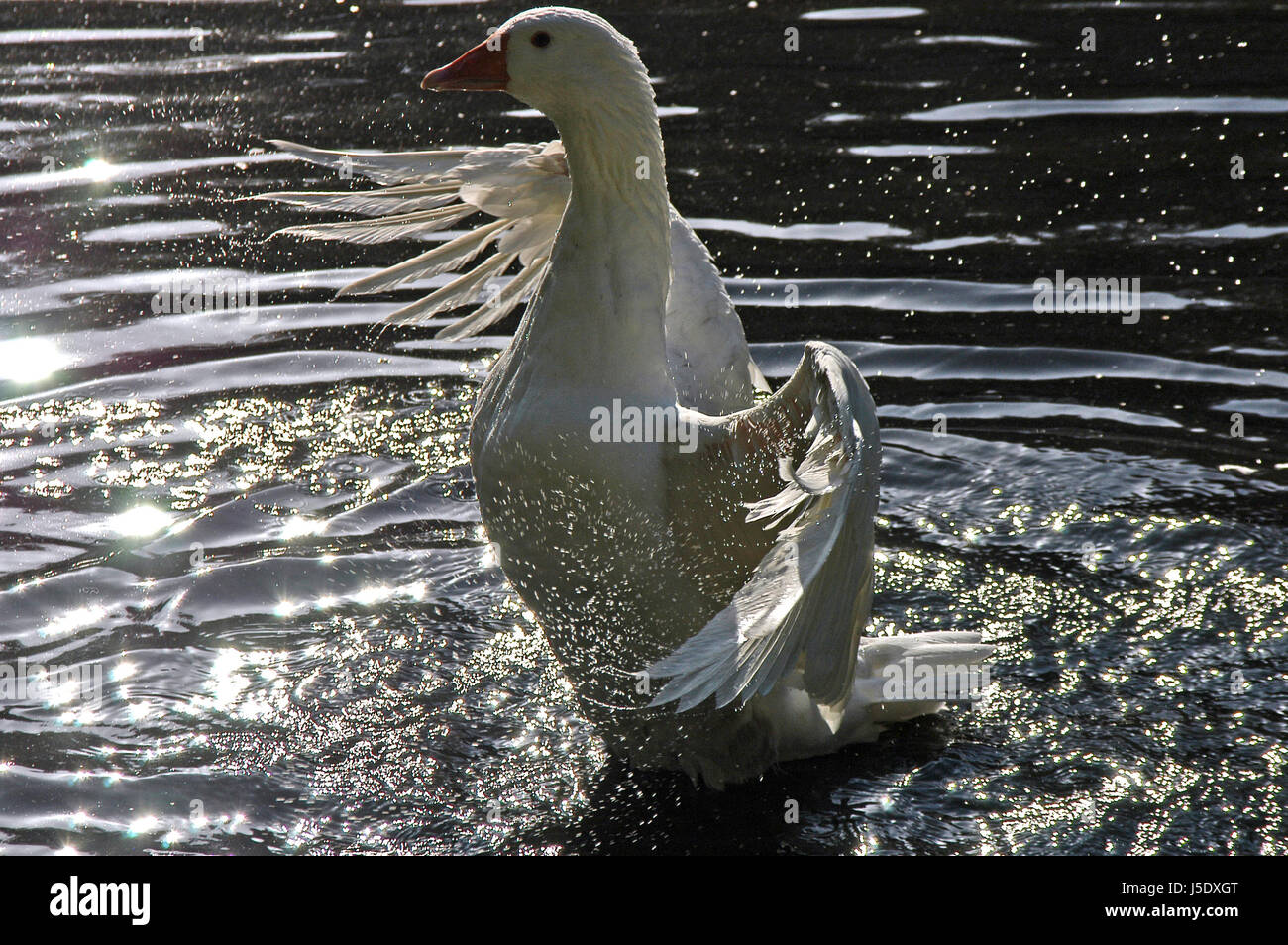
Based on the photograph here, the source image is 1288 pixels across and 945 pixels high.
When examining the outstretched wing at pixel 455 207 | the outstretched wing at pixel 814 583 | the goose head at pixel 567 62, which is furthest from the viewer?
the outstretched wing at pixel 455 207

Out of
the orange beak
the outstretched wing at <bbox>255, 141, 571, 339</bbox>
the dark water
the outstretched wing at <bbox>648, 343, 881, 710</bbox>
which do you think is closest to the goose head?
the orange beak

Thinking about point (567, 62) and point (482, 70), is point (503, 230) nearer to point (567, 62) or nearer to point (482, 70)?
point (482, 70)

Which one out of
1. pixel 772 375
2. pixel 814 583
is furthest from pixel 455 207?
pixel 772 375

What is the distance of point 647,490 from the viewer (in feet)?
13.2

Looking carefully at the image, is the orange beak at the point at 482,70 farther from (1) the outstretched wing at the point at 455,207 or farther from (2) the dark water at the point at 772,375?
(2) the dark water at the point at 772,375

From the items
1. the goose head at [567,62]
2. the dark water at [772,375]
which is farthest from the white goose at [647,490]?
the dark water at [772,375]

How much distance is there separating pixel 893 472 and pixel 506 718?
2.32m

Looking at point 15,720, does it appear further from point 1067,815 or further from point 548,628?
point 1067,815

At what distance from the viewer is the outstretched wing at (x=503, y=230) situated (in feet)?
15.5

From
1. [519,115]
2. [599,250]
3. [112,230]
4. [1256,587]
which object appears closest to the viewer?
[599,250]

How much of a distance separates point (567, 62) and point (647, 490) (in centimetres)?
122

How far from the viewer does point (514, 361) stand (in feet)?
14.0

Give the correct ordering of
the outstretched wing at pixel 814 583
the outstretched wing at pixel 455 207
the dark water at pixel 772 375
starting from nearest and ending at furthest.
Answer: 1. the outstretched wing at pixel 814 583
2. the dark water at pixel 772 375
3. the outstretched wing at pixel 455 207

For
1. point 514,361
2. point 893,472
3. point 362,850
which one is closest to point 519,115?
point 893,472
